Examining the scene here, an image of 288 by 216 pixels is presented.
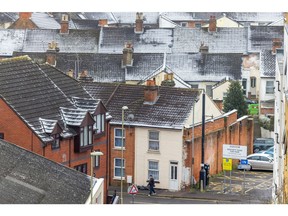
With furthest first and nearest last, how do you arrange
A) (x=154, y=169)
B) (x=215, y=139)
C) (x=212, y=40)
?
1. (x=212, y=40)
2. (x=215, y=139)
3. (x=154, y=169)

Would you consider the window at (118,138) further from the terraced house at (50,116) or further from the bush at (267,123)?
the bush at (267,123)

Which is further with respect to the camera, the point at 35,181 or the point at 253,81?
the point at 253,81

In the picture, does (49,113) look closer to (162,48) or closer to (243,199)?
(243,199)

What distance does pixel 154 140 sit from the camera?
42.1 m

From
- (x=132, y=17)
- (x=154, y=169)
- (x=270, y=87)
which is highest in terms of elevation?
(x=132, y=17)

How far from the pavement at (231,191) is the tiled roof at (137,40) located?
28.6 meters

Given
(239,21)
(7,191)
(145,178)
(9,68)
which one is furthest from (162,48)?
(7,191)

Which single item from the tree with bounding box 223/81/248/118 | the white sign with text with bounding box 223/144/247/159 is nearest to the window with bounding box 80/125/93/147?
the white sign with text with bounding box 223/144/247/159

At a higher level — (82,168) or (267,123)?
(267,123)

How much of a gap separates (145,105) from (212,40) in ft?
94.9

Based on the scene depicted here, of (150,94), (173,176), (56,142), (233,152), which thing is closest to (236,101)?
(233,152)

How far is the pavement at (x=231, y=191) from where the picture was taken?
3991 cm

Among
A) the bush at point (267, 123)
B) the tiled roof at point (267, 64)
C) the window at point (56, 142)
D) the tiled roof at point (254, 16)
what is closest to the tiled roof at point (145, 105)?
the window at point (56, 142)

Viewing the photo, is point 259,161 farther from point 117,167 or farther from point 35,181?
point 35,181
